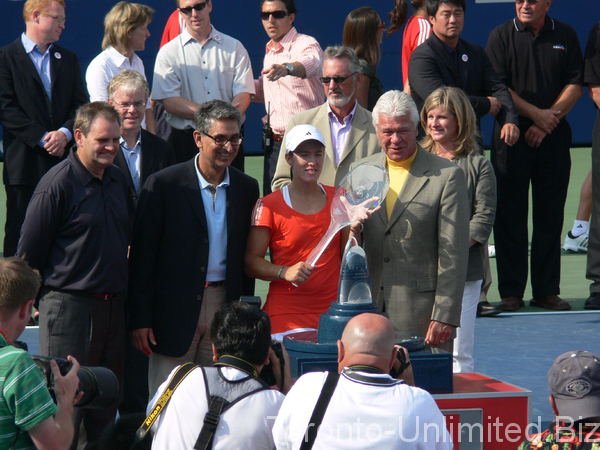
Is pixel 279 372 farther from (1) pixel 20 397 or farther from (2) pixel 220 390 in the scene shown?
(1) pixel 20 397

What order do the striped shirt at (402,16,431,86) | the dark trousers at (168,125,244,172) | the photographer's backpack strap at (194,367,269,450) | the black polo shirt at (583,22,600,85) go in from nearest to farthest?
1. the photographer's backpack strap at (194,367,269,450)
2. the dark trousers at (168,125,244,172)
3. the black polo shirt at (583,22,600,85)
4. the striped shirt at (402,16,431,86)

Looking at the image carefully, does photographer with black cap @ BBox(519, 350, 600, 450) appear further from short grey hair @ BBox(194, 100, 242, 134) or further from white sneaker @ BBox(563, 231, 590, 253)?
white sneaker @ BBox(563, 231, 590, 253)

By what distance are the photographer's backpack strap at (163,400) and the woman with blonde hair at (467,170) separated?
7.49 ft

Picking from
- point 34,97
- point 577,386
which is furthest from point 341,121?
point 577,386

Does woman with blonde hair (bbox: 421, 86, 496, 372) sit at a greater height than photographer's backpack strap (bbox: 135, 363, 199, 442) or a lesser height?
greater

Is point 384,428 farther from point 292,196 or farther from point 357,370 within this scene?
point 292,196

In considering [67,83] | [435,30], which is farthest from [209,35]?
[435,30]

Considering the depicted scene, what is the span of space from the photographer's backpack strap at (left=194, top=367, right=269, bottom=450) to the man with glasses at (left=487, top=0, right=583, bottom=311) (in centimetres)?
451

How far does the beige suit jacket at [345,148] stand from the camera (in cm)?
476

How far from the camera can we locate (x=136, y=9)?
6.26 metres

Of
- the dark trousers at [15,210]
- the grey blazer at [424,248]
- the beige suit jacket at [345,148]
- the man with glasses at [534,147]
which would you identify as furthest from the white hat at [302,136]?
the man with glasses at [534,147]

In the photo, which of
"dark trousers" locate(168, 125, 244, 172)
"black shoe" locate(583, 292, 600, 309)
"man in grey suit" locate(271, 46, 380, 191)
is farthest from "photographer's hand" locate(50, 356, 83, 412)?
"black shoe" locate(583, 292, 600, 309)

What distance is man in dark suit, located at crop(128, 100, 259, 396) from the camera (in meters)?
→ 4.00

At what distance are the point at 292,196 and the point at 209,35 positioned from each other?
2688mm
